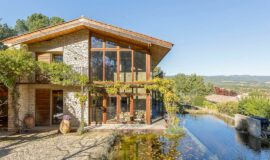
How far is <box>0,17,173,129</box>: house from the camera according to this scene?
55.4 feet

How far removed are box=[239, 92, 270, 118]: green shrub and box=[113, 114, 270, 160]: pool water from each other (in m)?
5.80

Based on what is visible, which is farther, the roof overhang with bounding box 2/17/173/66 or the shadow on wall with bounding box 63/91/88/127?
the shadow on wall with bounding box 63/91/88/127

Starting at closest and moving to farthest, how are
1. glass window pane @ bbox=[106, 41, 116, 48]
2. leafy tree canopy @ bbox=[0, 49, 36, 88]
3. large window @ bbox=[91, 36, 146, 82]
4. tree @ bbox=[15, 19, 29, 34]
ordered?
leafy tree canopy @ bbox=[0, 49, 36, 88], large window @ bbox=[91, 36, 146, 82], glass window pane @ bbox=[106, 41, 116, 48], tree @ bbox=[15, 19, 29, 34]

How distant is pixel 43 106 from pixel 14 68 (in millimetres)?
4560

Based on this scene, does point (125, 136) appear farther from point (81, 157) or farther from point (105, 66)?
point (105, 66)

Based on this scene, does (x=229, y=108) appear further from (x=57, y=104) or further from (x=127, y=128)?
(x=57, y=104)

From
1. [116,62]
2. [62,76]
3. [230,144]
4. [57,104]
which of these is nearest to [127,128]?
[116,62]

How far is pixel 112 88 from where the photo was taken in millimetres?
16562

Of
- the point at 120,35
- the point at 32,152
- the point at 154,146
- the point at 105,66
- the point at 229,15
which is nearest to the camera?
the point at 32,152

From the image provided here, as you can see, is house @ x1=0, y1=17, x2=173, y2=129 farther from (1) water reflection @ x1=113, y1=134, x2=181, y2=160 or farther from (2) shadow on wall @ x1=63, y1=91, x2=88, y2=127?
(1) water reflection @ x1=113, y1=134, x2=181, y2=160

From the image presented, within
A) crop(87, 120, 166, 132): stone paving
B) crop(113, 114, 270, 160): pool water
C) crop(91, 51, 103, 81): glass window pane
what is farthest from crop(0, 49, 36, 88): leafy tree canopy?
crop(113, 114, 270, 160): pool water

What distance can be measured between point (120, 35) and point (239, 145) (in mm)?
11596

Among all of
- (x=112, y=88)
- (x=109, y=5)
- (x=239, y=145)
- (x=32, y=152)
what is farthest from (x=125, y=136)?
(x=109, y=5)

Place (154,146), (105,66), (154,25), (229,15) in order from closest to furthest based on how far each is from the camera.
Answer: (154,146)
(105,66)
(229,15)
(154,25)
